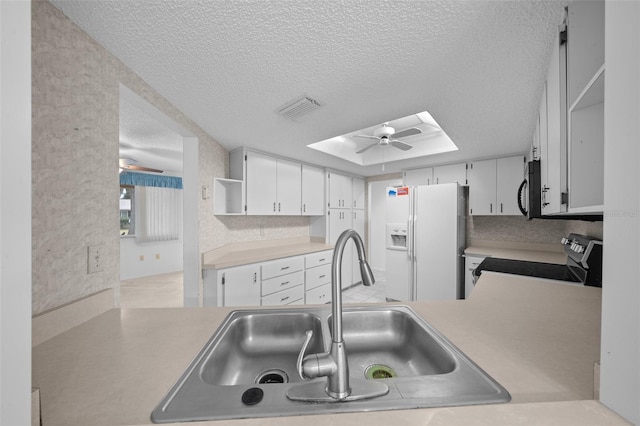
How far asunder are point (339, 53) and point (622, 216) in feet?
3.86

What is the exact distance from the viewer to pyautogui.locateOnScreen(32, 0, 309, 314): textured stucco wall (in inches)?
32.6

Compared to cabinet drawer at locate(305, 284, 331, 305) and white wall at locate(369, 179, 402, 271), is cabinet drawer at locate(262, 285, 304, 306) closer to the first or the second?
cabinet drawer at locate(305, 284, 331, 305)

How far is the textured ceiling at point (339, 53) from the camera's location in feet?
3.08

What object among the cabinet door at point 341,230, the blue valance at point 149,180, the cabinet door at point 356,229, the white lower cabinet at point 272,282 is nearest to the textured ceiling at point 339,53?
the white lower cabinet at point 272,282

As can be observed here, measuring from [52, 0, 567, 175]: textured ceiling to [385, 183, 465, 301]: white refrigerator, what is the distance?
4.37ft

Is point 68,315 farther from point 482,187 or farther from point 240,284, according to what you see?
point 482,187

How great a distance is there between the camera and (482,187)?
3.28 metres

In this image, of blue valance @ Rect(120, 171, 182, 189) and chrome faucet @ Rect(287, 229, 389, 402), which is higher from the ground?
blue valance @ Rect(120, 171, 182, 189)

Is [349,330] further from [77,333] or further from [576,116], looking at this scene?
[576,116]

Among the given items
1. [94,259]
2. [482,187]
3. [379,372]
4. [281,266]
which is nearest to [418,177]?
[482,187]

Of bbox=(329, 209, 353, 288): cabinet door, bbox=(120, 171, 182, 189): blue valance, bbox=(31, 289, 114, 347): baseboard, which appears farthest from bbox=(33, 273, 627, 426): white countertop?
bbox=(120, 171, 182, 189): blue valance

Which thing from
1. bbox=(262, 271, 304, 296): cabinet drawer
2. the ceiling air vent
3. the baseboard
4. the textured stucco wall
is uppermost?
the ceiling air vent

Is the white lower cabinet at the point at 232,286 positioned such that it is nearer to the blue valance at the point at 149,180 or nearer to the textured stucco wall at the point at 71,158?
the textured stucco wall at the point at 71,158
